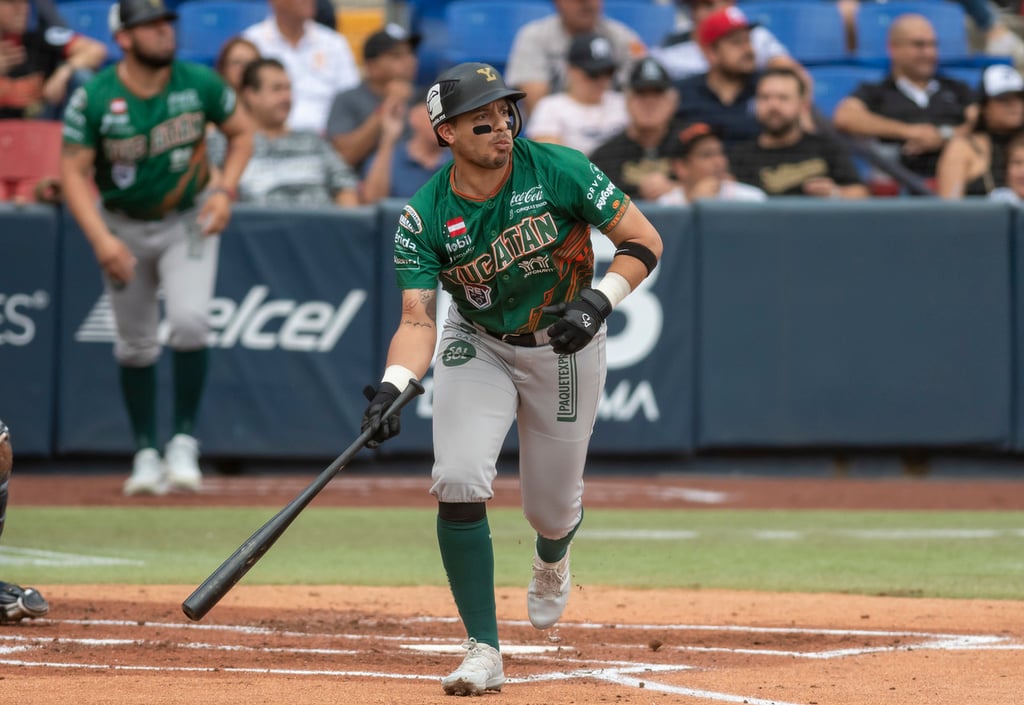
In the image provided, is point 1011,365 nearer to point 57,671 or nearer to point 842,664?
point 842,664

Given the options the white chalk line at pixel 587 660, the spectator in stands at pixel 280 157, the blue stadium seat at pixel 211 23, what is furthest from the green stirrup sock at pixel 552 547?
the blue stadium seat at pixel 211 23

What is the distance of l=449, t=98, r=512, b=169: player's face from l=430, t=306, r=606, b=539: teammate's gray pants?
0.59 meters

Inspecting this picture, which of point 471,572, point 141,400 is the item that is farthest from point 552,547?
point 141,400

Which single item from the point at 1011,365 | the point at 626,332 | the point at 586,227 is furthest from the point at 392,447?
the point at 586,227

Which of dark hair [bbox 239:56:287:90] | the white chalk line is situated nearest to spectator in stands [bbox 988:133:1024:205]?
dark hair [bbox 239:56:287:90]

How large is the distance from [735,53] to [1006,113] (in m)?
2.02

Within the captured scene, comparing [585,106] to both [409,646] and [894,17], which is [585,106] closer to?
[894,17]

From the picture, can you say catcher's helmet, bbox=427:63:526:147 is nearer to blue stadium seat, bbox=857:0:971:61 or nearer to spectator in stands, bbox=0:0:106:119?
spectator in stands, bbox=0:0:106:119

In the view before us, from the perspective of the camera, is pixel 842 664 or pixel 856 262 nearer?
pixel 842 664

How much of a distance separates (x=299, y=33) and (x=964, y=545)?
21.9ft

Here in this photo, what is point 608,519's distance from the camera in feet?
29.7

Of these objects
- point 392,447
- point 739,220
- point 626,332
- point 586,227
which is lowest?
point 392,447

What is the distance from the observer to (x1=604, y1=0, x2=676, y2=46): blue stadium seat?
13.5 meters

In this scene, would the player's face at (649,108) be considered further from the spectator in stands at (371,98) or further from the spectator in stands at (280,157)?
the spectator in stands at (280,157)
